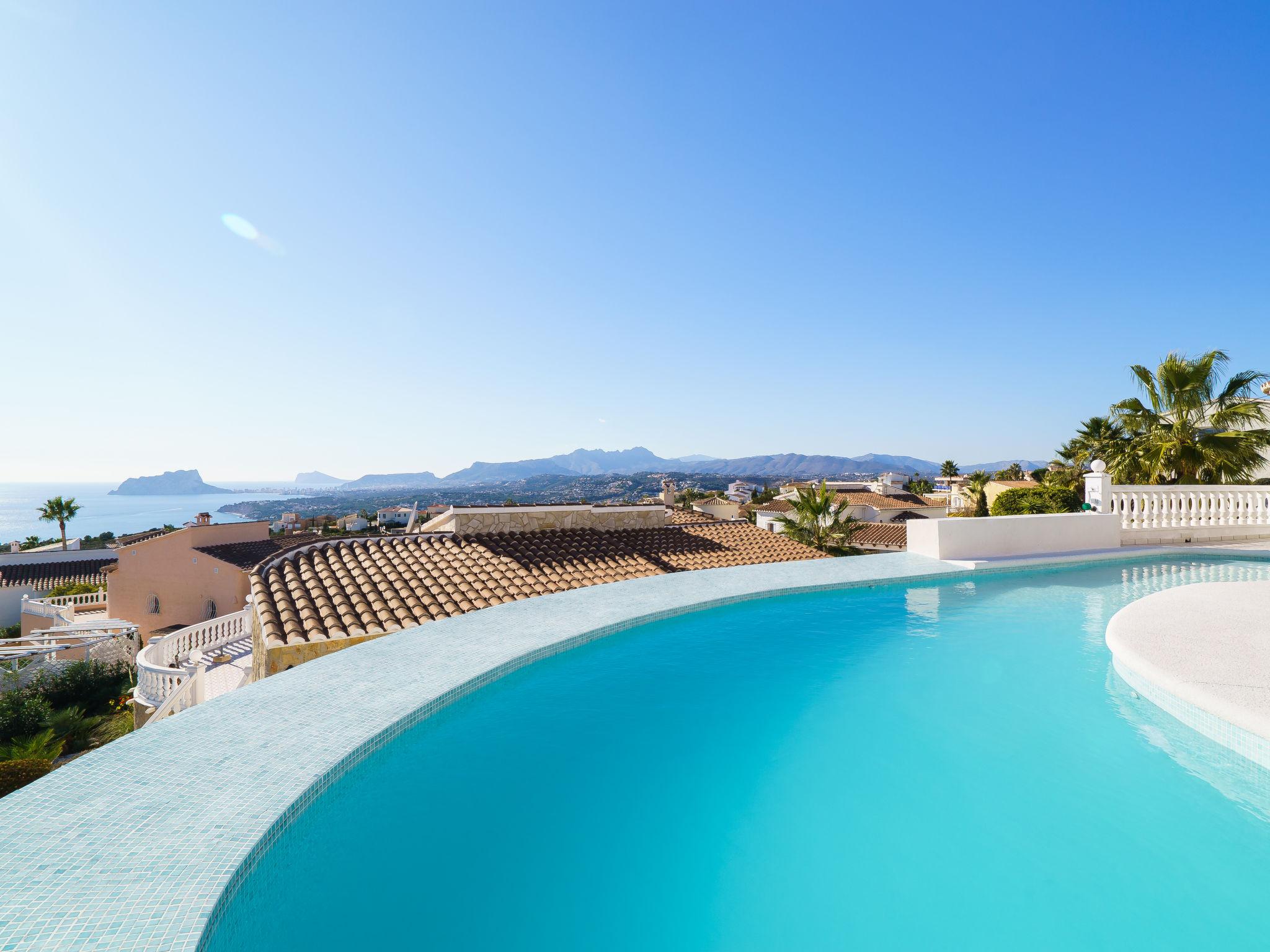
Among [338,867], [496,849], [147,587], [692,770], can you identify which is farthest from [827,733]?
[147,587]

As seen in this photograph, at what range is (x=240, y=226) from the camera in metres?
16.6

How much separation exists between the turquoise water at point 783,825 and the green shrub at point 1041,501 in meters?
9.50

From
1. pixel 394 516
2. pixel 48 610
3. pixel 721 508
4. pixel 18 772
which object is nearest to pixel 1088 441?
pixel 721 508

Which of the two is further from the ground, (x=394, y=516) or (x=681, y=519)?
(x=681, y=519)

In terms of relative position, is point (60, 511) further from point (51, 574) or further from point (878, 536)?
point (878, 536)

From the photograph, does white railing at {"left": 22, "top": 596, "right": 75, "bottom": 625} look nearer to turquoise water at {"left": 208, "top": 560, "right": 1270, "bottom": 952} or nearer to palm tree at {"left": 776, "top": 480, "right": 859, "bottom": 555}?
palm tree at {"left": 776, "top": 480, "right": 859, "bottom": 555}

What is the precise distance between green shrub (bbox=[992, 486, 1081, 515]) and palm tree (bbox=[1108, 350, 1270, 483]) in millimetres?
1608

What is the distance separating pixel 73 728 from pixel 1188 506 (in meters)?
28.1

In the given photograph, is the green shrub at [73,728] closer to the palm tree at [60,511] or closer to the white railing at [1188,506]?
the white railing at [1188,506]

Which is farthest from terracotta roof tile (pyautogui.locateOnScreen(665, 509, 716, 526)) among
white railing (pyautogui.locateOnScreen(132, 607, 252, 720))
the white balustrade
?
white railing (pyautogui.locateOnScreen(132, 607, 252, 720))

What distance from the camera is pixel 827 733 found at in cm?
416

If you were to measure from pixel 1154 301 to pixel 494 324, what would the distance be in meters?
27.8

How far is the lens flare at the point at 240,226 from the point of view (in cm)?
1625

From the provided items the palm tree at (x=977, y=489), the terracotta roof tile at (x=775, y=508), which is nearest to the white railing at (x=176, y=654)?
the palm tree at (x=977, y=489)
